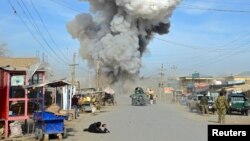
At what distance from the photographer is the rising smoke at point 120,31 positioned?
184 ft

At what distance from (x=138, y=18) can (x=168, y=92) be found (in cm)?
2930

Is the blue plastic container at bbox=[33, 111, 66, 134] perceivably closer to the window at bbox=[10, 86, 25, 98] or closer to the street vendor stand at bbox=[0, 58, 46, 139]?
the street vendor stand at bbox=[0, 58, 46, 139]

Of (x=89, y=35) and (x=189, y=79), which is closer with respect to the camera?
(x=89, y=35)

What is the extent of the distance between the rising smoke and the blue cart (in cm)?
3993

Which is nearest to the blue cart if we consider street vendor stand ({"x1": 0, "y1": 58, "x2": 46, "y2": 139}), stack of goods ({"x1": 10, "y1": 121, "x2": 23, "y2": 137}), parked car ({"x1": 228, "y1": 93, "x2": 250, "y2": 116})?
stack of goods ({"x1": 10, "y1": 121, "x2": 23, "y2": 137})

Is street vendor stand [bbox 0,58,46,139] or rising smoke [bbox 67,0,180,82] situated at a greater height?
rising smoke [bbox 67,0,180,82]

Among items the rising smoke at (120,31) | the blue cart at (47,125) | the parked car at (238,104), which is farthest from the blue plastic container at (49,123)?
the rising smoke at (120,31)

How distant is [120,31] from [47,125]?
42473 millimetres

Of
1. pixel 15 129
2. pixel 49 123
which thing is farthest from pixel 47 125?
pixel 15 129

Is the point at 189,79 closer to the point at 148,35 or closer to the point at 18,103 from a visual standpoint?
the point at 148,35

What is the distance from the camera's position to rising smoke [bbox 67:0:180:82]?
5616cm

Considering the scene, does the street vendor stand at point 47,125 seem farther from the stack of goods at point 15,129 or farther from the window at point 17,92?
the window at point 17,92

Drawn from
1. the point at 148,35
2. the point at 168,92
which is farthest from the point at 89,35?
the point at 168,92

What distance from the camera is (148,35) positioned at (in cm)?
6200
